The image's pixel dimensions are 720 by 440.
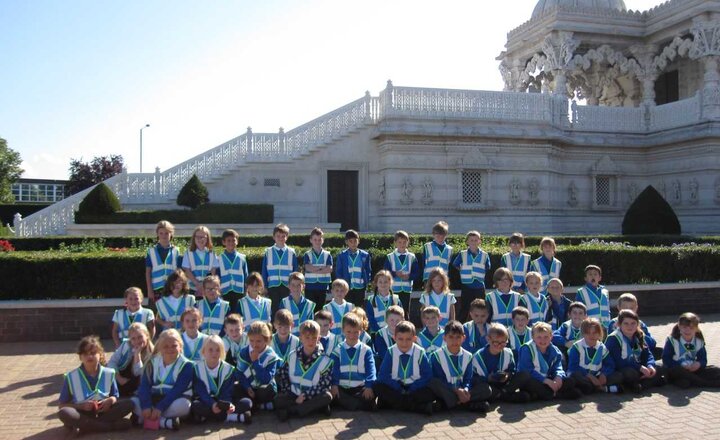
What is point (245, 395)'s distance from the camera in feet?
22.5

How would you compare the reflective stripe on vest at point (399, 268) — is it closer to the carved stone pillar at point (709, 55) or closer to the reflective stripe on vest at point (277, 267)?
the reflective stripe on vest at point (277, 267)

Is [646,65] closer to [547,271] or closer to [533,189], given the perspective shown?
[533,189]

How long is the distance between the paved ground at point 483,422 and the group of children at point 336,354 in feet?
0.62

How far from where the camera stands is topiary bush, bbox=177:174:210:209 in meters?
20.2

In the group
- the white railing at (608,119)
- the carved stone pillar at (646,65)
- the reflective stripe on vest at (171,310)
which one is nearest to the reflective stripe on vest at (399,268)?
the reflective stripe on vest at (171,310)

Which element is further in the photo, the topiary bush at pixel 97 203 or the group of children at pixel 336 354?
the topiary bush at pixel 97 203

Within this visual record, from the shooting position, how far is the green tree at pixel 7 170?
56.8 meters

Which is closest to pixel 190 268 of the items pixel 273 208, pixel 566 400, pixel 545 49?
pixel 566 400

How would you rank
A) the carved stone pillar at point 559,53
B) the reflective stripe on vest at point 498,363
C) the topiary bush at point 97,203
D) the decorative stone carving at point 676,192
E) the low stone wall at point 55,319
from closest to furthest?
the reflective stripe on vest at point 498,363 < the low stone wall at point 55,319 < the topiary bush at point 97,203 < the decorative stone carving at point 676,192 < the carved stone pillar at point 559,53

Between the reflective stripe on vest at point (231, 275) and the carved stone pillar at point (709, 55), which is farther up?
the carved stone pillar at point (709, 55)

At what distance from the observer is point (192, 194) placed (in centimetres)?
2022

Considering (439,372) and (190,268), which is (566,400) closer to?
(439,372)

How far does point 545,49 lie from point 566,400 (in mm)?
22351

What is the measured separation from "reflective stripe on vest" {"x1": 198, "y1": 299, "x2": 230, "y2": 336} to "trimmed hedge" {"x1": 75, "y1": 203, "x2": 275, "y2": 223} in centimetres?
1203
